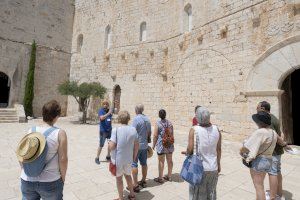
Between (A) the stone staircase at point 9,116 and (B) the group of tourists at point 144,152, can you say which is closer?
(B) the group of tourists at point 144,152

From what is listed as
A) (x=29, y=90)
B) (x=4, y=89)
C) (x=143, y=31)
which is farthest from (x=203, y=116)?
(x=4, y=89)

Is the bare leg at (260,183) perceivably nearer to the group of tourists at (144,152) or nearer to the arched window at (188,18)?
the group of tourists at (144,152)

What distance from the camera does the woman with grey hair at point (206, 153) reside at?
2729mm

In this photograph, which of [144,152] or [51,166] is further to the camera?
[144,152]

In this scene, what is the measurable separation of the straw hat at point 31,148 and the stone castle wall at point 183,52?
298 inches

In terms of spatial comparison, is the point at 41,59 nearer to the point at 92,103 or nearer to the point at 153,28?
the point at 92,103

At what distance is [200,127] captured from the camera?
2.82 m

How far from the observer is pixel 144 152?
13.5ft

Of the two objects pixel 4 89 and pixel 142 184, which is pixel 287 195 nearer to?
pixel 142 184

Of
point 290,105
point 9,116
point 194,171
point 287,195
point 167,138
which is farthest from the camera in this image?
point 9,116

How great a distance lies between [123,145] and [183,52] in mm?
9229

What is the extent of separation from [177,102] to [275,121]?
323 inches

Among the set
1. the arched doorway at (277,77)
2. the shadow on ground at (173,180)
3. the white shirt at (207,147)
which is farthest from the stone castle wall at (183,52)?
the white shirt at (207,147)

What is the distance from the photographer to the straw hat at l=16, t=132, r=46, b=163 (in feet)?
6.64
